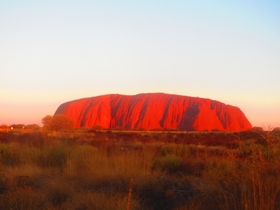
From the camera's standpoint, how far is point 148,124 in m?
87.1

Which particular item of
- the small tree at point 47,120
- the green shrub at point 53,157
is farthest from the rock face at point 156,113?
the green shrub at point 53,157

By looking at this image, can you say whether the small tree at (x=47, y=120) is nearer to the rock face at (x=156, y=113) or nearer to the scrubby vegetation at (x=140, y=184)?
the rock face at (x=156, y=113)

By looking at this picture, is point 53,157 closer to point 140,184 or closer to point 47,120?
point 140,184

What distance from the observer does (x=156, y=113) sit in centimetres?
8881

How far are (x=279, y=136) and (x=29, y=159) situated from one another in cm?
777

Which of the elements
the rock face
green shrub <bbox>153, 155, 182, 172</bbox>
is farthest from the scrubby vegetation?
the rock face

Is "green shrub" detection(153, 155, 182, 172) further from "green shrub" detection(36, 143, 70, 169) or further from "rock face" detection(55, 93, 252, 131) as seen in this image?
"rock face" detection(55, 93, 252, 131)

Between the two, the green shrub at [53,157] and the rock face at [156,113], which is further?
the rock face at [156,113]

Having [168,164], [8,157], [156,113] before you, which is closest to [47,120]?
[156,113]

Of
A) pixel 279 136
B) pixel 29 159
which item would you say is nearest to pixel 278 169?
pixel 279 136

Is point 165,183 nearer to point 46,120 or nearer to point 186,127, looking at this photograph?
point 46,120

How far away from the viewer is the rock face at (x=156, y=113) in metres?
86.7

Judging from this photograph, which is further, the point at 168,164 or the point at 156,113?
the point at 156,113

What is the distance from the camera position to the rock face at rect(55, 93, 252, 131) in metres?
86.7
